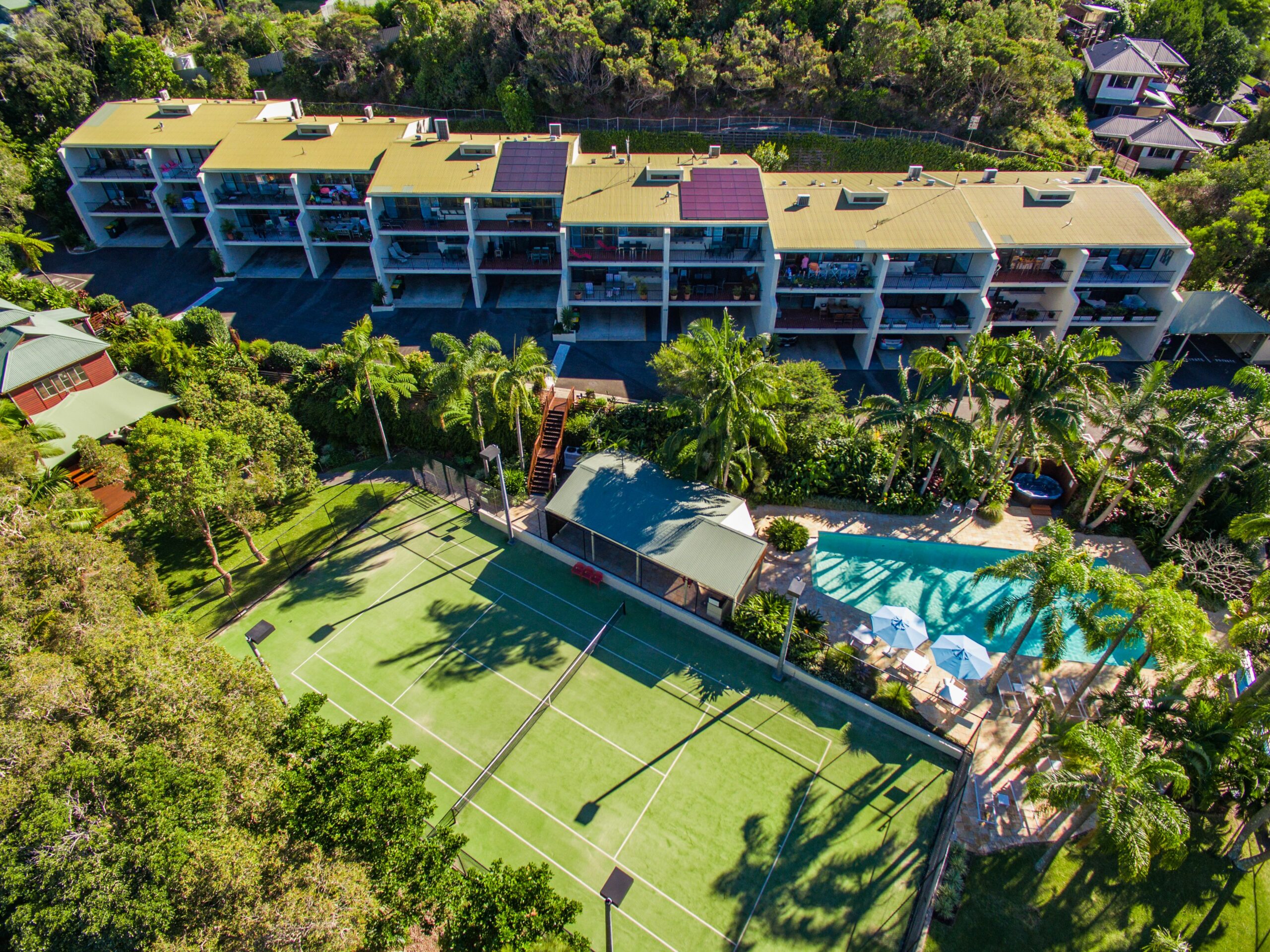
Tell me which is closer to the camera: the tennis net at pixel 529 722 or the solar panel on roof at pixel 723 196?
the tennis net at pixel 529 722

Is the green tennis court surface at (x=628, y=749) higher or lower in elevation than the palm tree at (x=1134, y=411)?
lower

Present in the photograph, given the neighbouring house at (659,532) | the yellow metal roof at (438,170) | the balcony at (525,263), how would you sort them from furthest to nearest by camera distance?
1. the balcony at (525,263)
2. the yellow metal roof at (438,170)
3. the neighbouring house at (659,532)

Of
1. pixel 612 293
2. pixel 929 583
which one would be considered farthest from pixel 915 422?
pixel 612 293

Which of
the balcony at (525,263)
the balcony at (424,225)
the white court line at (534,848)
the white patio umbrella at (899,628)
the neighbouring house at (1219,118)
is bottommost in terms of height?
the white court line at (534,848)

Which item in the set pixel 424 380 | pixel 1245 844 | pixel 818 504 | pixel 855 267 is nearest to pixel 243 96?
pixel 424 380

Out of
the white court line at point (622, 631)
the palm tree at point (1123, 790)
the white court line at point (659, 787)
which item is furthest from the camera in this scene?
the white court line at point (622, 631)

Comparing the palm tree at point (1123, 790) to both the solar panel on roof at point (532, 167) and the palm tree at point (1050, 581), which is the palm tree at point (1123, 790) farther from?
the solar panel on roof at point (532, 167)

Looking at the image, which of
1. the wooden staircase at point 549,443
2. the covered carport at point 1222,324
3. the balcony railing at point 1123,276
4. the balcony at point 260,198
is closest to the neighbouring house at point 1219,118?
the covered carport at point 1222,324
